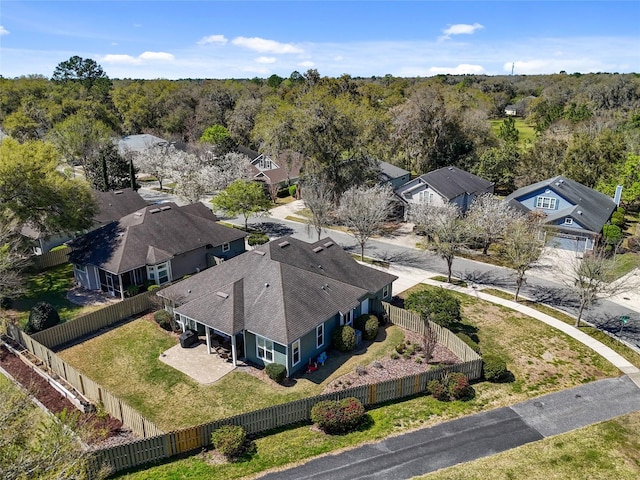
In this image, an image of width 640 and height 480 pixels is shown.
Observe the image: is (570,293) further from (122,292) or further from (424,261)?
(122,292)

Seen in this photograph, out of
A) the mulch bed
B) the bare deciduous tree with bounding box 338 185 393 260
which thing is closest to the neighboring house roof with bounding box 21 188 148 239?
the mulch bed

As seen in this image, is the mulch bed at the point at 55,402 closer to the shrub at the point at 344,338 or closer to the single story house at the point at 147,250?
the single story house at the point at 147,250

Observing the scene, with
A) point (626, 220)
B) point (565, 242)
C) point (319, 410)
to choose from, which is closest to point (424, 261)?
point (565, 242)

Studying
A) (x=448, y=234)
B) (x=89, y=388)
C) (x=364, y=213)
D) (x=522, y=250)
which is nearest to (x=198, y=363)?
(x=89, y=388)

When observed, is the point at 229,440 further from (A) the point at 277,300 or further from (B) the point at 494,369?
(B) the point at 494,369

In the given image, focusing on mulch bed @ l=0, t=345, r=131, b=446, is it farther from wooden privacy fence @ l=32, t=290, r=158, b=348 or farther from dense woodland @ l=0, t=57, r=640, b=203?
dense woodland @ l=0, t=57, r=640, b=203
